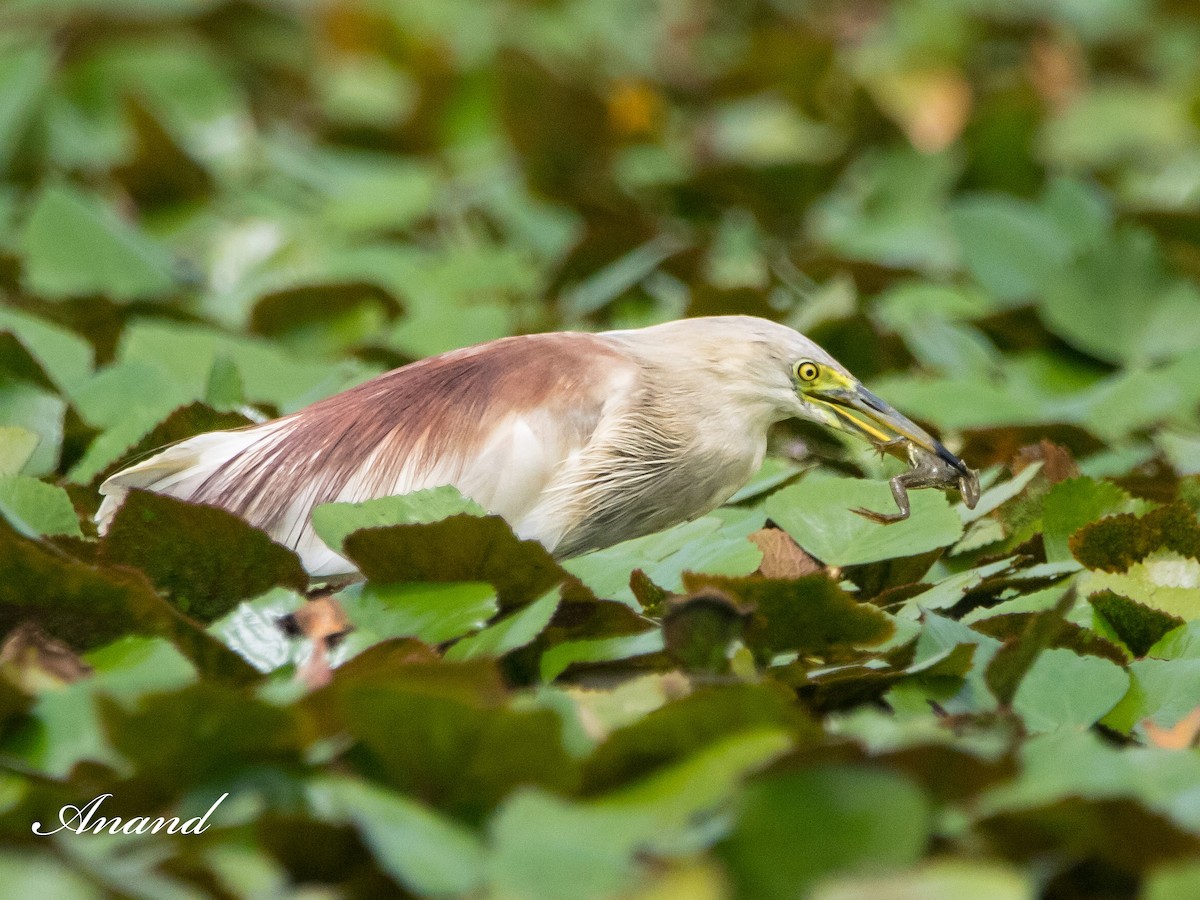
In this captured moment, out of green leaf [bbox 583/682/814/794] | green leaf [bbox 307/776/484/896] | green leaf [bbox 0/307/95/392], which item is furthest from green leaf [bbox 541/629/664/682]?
green leaf [bbox 0/307/95/392]

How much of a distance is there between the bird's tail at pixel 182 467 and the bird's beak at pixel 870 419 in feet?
2.57

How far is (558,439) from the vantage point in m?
2.16

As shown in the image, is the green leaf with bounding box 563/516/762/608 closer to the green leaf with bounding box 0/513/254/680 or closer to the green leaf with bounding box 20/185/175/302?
the green leaf with bounding box 0/513/254/680

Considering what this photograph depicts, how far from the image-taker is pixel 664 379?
2266 mm

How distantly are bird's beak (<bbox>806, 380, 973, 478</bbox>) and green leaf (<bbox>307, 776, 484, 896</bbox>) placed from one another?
1.07m

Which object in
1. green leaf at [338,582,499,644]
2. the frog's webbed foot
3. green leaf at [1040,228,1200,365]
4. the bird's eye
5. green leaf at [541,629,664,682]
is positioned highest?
the bird's eye

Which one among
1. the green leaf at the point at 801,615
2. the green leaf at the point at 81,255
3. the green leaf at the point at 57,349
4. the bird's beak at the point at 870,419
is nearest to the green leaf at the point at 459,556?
the green leaf at the point at 801,615

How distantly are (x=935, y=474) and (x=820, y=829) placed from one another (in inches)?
39.7

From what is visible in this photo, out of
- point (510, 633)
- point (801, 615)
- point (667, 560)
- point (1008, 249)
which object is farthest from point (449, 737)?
point (1008, 249)

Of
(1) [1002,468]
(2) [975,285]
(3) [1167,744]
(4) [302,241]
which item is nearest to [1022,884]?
(3) [1167,744]

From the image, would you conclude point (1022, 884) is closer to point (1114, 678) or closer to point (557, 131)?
point (1114, 678)

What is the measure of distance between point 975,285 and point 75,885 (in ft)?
9.03

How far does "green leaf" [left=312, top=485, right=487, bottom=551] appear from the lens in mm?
1852

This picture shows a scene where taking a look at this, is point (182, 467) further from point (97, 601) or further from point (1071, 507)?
point (1071, 507)
